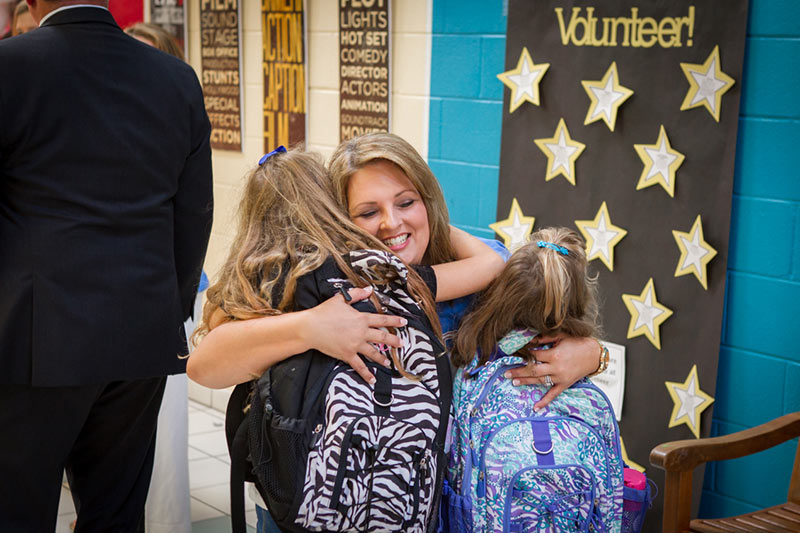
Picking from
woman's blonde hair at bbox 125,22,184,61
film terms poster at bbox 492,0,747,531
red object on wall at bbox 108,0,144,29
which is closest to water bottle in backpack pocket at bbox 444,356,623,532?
film terms poster at bbox 492,0,747,531

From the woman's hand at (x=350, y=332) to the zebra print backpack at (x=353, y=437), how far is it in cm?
2

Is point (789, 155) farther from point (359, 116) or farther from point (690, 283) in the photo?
point (359, 116)

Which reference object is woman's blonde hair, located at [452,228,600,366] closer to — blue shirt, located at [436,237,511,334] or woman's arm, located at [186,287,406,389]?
blue shirt, located at [436,237,511,334]

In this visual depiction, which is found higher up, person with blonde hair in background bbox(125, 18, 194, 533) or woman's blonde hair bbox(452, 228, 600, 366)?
woman's blonde hair bbox(452, 228, 600, 366)

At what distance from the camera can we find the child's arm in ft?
5.36

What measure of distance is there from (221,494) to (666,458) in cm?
196

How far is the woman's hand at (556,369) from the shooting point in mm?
1618

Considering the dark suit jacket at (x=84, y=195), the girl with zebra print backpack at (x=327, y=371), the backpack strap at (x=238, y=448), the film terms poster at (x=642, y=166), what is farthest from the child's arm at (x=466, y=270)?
the film terms poster at (x=642, y=166)

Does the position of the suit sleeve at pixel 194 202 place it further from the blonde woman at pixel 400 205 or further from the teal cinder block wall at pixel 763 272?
the teal cinder block wall at pixel 763 272

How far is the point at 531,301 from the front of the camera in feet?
5.41

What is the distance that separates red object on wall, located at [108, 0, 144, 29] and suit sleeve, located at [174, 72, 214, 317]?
2.69 metres

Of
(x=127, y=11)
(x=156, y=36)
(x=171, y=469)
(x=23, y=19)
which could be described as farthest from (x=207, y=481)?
(x=127, y=11)

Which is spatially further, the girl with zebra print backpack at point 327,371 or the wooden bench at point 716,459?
the wooden bench at point 716,459

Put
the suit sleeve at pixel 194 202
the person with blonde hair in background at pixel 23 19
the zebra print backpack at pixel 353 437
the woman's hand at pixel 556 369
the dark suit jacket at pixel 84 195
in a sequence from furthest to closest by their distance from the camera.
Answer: the person with blonde hair in background at pixel 23 19
the suit sleeve at pixel 194 202
the dark suit jacket at pixel 84 195
the woman's hand at pixel 556 369
the zebra print backpack at pixel 353 437
